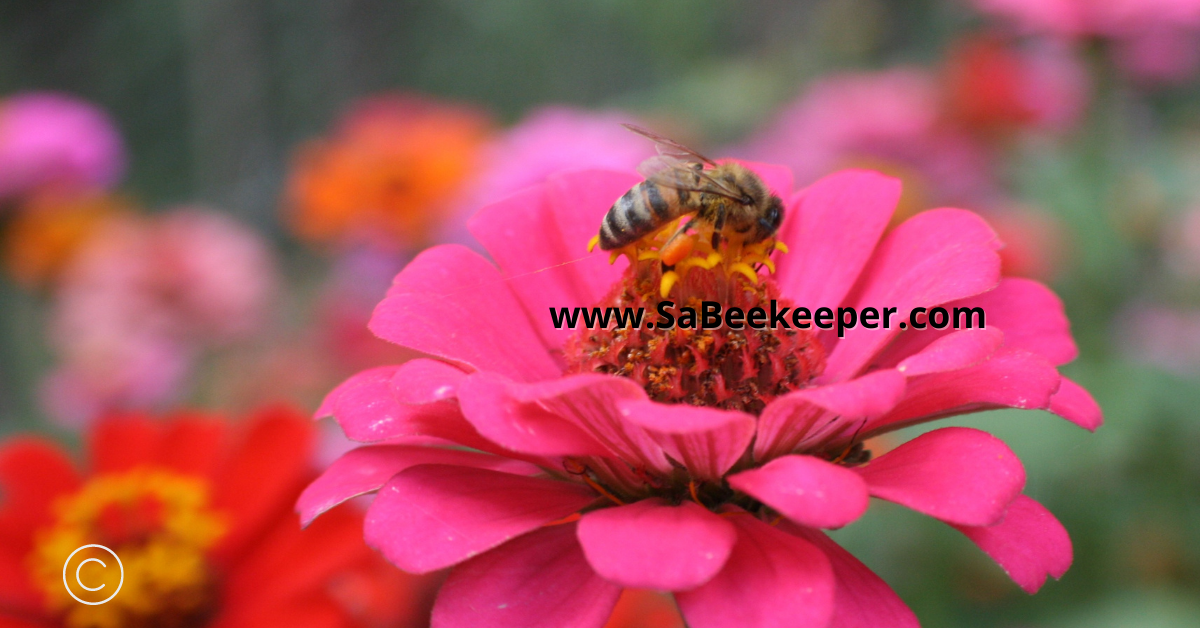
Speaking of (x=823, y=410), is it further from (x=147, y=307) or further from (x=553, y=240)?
(x=147, y=307)

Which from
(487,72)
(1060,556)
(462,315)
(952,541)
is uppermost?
(487,72)

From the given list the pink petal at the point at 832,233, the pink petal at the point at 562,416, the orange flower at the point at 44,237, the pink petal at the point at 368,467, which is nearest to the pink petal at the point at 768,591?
the pink petal at the point at 562,416

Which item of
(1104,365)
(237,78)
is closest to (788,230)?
(1104,365)

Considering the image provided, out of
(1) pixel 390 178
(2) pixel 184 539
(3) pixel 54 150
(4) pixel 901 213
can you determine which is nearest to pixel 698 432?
(2) pixel 184 539

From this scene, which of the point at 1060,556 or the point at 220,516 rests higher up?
the point at 220,516

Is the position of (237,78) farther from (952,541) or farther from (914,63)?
(952,541)

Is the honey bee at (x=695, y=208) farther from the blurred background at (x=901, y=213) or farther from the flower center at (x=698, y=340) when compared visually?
the blurred background at (x=901, y=213)

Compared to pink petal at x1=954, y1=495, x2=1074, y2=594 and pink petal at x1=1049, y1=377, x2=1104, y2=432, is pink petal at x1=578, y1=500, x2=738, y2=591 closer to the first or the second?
pink petal at x1=954, y1=495, x2=1074, y2=594
